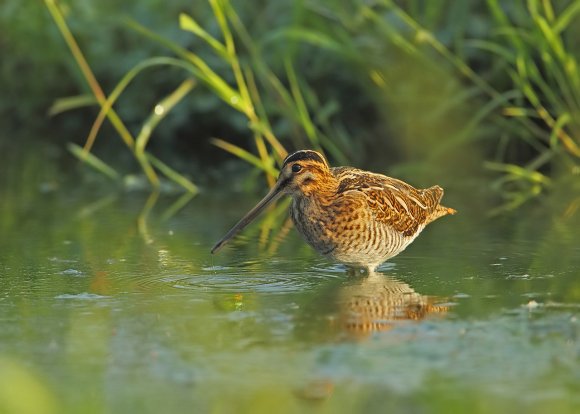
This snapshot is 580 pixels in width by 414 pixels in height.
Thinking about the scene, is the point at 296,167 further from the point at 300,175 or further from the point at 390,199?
the point at 390,199

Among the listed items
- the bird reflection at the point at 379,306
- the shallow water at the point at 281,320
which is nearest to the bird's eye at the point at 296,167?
the shallow water at the point at 281,320

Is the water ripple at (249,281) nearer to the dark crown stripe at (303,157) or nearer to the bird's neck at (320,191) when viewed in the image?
the bird's neck at (320,191)

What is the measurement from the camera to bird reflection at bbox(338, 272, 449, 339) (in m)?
5.02

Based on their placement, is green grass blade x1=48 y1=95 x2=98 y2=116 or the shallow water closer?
the shallow water

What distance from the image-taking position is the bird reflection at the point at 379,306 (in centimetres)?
502

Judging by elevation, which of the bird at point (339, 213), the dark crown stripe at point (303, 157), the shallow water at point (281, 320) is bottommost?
the shallow water at point (281, 320)

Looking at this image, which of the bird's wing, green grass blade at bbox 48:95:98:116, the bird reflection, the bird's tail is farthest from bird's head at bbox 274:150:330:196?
green grass blade at bbox 48:95:98:116

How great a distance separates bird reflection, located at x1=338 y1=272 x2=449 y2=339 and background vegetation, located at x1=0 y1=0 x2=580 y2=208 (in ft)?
7.45

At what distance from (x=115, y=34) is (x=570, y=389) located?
780cm

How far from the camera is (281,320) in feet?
16.8

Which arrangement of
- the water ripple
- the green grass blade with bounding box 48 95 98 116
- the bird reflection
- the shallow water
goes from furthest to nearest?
the green grass blade with bounding box 48 95 98 116 < the water ripple < the bird reflection < the shallow water

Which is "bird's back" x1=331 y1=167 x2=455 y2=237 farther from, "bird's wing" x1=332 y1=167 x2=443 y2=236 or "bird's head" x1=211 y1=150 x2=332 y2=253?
Answer: "bird's head" x1=211 y1=150 x2=332 y2=253

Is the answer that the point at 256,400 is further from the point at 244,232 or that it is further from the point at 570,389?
the point at 244,232

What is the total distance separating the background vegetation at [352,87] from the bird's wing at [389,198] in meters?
1.42
